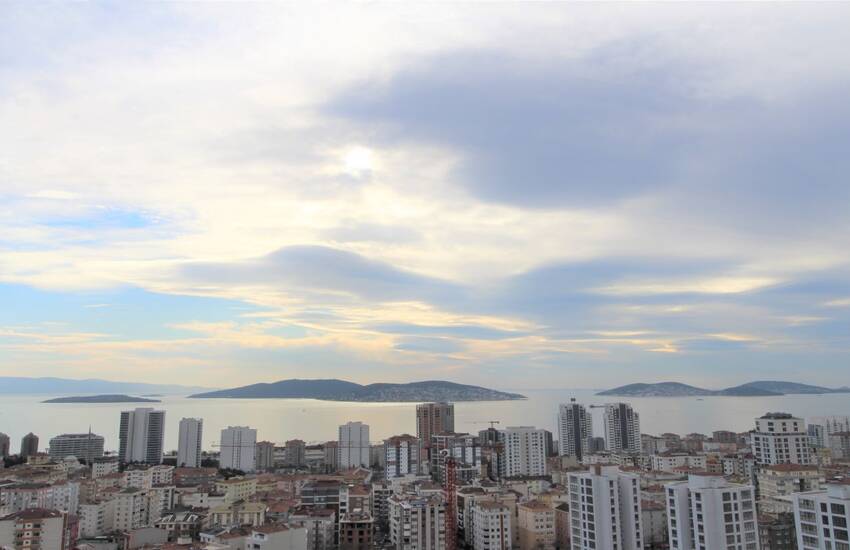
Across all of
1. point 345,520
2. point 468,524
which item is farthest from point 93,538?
point 468,524

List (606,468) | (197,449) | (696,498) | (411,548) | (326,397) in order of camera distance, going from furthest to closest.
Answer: (326,397) < (197,449) < (411,548) < (606,468) < (696,498)

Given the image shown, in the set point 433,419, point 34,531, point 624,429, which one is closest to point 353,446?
point 433,419

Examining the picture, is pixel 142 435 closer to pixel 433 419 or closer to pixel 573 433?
pixel 433 419

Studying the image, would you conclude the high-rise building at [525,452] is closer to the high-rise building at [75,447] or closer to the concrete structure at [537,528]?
the concrete structure at [537,528]

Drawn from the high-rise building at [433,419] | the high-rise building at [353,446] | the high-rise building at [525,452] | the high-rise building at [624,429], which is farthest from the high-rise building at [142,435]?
the high-rise building at [624,429]

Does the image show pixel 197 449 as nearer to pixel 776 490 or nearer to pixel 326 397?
pixel 776 490
